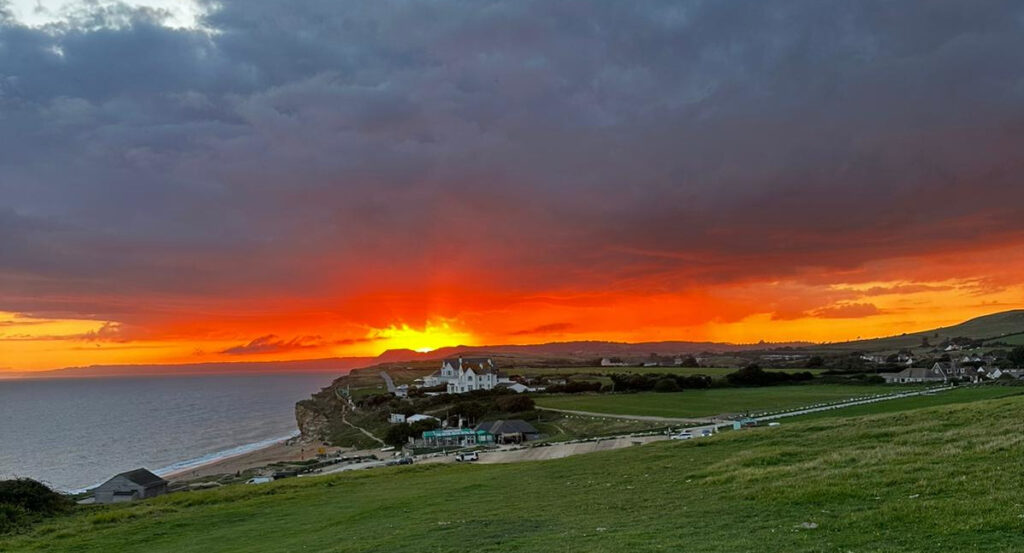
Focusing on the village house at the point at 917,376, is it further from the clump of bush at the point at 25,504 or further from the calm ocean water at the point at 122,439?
the clump of bush at the point at 25,504

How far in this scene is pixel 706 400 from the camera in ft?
289

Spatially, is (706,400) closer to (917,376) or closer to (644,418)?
(644,418)

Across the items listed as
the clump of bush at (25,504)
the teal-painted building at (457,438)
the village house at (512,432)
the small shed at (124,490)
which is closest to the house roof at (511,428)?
the village house at (512,432)

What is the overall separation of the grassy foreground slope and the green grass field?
39.6 meters

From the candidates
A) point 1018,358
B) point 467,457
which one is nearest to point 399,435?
point 467,457

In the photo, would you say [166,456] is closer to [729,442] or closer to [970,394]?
[729,442]

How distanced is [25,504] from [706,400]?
74060mm

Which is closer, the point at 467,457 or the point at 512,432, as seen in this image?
the point at 467,457

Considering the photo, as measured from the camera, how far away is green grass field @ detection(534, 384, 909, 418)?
77.6 metres

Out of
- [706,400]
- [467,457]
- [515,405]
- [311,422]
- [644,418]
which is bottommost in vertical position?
[311,422]

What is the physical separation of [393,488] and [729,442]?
19225 millimetres

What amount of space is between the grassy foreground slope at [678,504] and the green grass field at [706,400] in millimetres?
39574

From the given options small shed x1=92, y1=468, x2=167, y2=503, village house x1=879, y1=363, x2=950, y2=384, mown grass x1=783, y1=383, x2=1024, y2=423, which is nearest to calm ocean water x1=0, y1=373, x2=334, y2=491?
small shed x1=92, y1=468, x2=167, y2=503

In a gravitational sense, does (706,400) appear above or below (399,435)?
above
